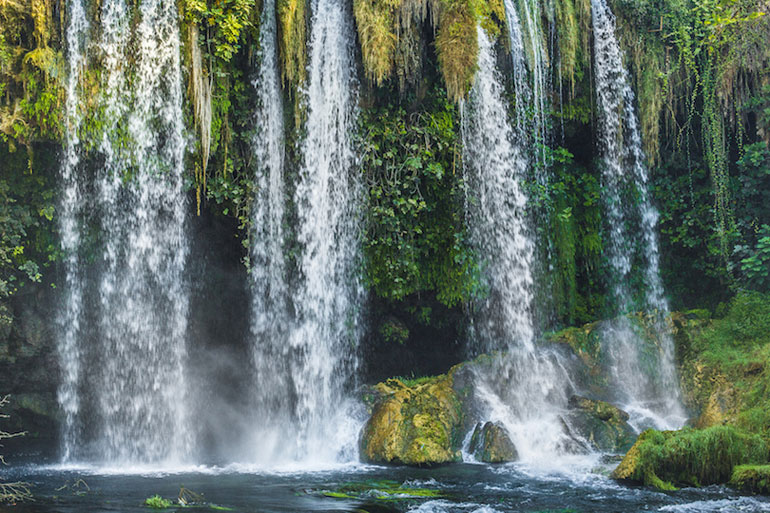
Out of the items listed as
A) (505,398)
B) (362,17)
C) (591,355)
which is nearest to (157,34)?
(362,17)

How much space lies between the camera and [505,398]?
446 inches

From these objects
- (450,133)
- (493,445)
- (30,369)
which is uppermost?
(450,133)

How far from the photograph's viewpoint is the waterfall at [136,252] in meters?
10.9

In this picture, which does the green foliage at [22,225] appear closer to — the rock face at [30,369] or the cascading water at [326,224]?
the rock face at [30,369]

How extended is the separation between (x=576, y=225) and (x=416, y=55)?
173 inches

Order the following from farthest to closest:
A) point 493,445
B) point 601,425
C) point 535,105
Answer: point 535,105 → point 601,425 → point 493,445

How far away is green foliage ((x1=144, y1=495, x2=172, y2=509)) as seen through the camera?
7.02 metres

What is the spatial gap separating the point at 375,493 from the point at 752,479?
3.87 meters

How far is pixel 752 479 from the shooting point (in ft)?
25.0

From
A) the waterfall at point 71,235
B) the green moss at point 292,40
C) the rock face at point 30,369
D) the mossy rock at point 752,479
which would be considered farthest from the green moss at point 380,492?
the green moss at point 292,40

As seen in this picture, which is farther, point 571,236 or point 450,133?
point 571,236

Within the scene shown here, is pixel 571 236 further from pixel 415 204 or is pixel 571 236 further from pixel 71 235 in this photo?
pixel 71 235

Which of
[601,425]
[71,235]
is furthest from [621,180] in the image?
[71,235]

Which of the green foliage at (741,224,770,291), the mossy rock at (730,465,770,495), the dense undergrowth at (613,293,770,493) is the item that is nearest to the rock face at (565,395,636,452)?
the dense undergrowth at (613,293,770,493)
